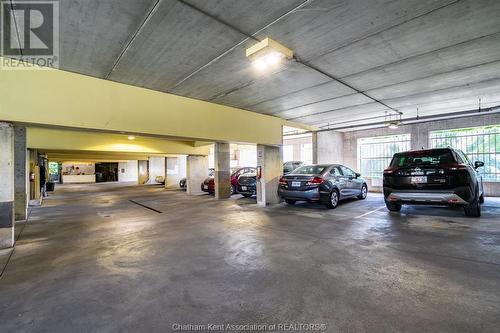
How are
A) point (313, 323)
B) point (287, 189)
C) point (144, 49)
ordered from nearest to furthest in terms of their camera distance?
1. point (313, 323)
2. point (144, 49)
3. point (287, 189)

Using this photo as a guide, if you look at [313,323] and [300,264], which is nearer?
[313,323]

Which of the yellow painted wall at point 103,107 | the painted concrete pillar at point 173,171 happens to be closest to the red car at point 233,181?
the yellow painted wall at point 103,107

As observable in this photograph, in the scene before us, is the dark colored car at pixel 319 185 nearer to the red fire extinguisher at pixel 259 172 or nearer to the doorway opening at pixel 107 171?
the red fire extinguisher at pixel 259 172

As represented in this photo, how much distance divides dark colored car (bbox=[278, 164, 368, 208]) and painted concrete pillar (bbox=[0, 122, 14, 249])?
20.2 ft

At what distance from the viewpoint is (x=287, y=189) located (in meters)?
7.47

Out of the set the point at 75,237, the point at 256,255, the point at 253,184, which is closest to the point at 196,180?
the point at 253,184

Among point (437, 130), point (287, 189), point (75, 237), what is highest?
point (437, 130)

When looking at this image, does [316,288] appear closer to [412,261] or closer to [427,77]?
[412,261]

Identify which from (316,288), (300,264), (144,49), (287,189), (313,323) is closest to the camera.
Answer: (313,323)

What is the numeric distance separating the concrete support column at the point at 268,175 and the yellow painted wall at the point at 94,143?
17.2 ft

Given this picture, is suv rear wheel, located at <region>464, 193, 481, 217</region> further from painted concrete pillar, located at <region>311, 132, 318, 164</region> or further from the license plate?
painted concrete pillar, located at <region>311, 132, 318, 164</region>

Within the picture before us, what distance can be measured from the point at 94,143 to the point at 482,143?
15459 mm

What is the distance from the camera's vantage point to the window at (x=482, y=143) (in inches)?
366

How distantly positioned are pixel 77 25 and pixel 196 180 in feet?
34.4
